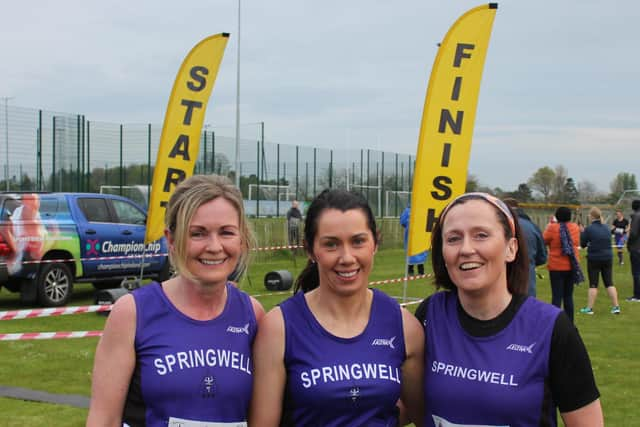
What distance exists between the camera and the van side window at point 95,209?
43.5 feet

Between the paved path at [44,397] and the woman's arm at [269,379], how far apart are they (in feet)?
14.4

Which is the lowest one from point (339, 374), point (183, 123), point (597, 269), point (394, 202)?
point (597, 269)

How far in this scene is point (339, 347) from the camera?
2.56m

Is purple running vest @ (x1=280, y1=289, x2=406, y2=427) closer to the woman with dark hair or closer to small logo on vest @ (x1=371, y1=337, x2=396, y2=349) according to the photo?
small logo on vest @ (x1=371, y1=337, x2=396, y2=349)

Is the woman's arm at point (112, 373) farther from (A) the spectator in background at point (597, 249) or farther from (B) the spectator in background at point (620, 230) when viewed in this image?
(B) the spectator in background at point (620, 230)

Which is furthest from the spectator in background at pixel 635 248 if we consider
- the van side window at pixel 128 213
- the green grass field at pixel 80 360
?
the van side window at pixel 128 213

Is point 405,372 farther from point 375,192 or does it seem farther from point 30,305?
point 375,192

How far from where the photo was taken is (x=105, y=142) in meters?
23.3

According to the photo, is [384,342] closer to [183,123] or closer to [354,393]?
[354,393]

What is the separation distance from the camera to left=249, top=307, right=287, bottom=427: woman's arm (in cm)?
255

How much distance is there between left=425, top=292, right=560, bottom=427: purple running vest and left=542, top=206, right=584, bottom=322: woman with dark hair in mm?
8366

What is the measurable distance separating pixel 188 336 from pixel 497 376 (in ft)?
3.48

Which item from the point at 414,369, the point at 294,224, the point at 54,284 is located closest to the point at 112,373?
the point at 414,369

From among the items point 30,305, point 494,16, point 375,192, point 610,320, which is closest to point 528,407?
point 494,16
